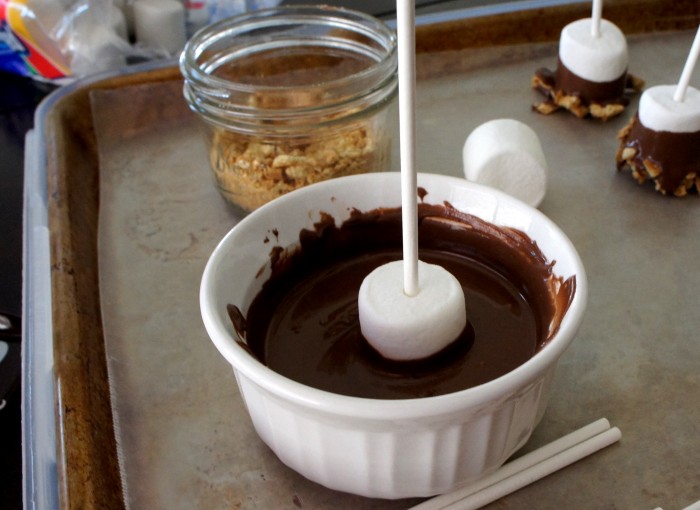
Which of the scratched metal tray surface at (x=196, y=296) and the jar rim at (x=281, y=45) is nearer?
the scratched metal tray surface at (x=196, y=296)

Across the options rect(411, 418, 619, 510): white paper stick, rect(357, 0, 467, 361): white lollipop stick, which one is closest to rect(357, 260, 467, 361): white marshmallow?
rect(357, 0, 467, 361): white lollipop stick

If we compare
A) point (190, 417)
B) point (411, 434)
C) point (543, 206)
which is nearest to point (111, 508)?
point (190, 417)

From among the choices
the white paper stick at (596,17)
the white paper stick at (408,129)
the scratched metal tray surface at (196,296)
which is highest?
the white paper stick at (408,129)

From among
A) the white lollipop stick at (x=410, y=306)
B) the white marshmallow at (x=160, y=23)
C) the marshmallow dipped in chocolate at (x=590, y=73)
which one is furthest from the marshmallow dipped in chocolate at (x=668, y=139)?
the white marshmallow at (x=160, y=23)

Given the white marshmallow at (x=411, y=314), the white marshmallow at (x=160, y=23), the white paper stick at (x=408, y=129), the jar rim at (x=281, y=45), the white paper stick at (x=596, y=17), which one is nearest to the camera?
the white paper stick at (x=408, y=129)

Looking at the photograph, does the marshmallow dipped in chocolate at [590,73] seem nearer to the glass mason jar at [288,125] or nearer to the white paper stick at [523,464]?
the glass mason jar at [288,125]

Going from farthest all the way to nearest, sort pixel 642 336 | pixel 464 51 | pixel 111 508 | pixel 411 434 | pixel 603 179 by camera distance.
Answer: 1. pixel 464 51
2. pixel 603 179
3. pixel 642 336
4. pixel 111 508
5. pixel 411 434

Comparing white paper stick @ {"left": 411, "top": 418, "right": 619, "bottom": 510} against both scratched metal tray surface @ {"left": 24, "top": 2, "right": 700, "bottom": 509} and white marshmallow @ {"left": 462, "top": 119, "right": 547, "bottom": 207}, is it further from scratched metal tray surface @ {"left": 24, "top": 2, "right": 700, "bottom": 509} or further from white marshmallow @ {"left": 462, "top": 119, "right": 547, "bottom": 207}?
white marshmallow @ {"left": 462, "top": 119, "right": 547, "bottom": 207}

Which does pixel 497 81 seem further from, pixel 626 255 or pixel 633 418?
pixel 633 418
